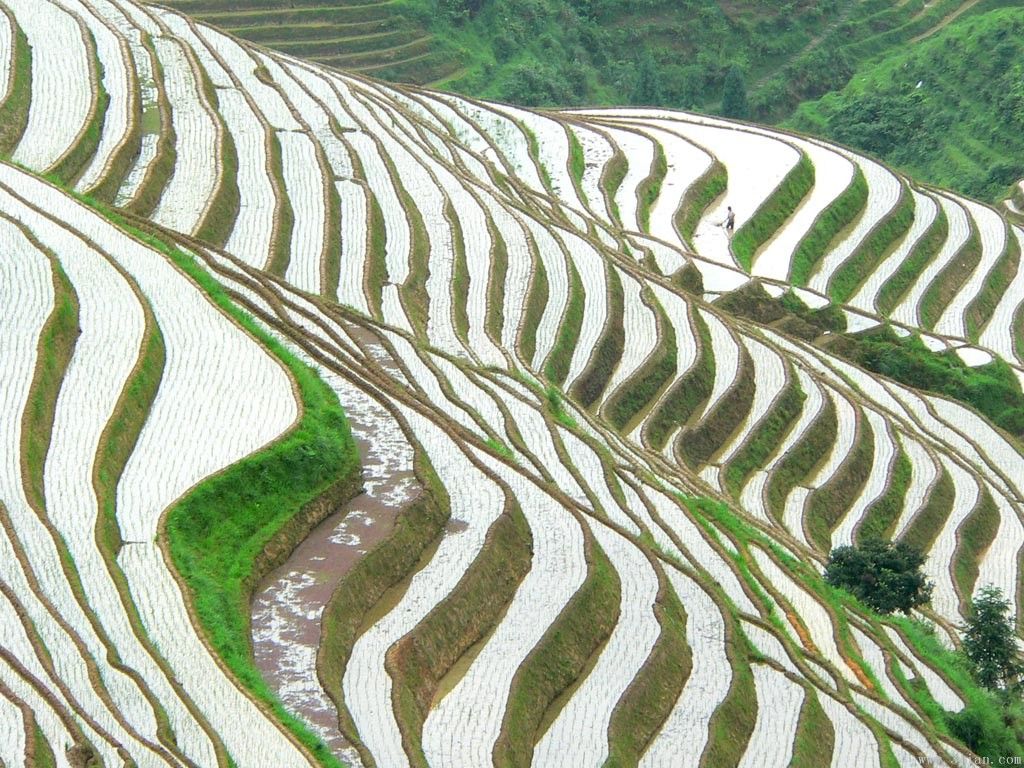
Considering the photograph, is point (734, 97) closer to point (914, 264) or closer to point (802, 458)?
point (914, 264)

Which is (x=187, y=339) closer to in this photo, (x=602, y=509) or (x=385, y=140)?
(x=602, y=509)

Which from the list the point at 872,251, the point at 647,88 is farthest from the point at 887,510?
the point at 647,88

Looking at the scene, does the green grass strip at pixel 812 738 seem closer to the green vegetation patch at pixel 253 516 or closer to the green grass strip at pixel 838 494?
the green vegetation patch at pixel 253 516

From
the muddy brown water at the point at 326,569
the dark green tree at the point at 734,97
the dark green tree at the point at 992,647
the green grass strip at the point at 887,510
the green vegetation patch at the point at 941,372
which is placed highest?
the dark green tree at the point at 734,97

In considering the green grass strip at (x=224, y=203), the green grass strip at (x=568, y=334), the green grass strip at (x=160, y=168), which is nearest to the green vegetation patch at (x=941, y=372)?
the green grass strip at (x=568, y=334)

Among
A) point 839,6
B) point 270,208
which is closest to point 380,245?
point 270,208

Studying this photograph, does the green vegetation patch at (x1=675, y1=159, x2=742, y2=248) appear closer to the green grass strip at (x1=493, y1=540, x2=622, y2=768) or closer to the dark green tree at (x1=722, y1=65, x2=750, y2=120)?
the green grass strip at (x1=493, y1=540, x2=622, y2=768)
